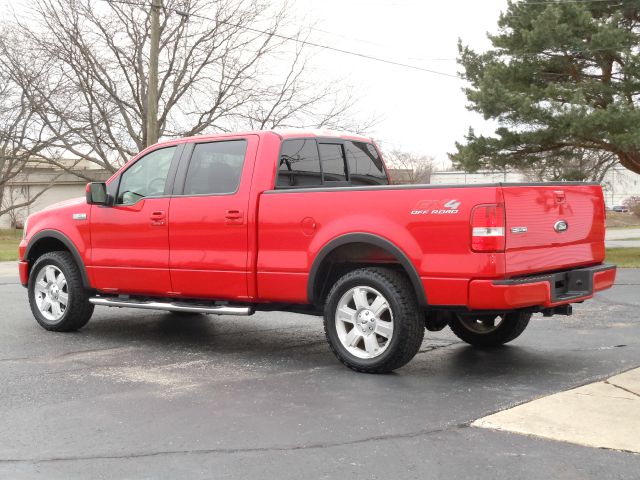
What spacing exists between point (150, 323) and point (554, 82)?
16846mm

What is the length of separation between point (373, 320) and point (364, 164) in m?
2.21

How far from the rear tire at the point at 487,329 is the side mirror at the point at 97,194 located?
3.59 meters

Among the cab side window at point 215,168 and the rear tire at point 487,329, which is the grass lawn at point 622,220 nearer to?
the rear tire at point 487,329

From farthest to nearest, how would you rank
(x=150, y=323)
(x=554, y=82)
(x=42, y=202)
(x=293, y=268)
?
(x=42, y=202) < (x=554, y=82) < (x=150, y=323) < (x=293, y=268)

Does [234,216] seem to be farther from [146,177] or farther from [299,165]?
[146,177]

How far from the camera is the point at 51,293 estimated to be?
8.34 m

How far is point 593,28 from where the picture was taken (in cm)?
2086

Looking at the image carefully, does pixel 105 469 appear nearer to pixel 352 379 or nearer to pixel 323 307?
pixel 352 379

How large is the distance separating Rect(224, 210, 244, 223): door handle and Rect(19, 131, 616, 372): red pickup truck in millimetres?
19

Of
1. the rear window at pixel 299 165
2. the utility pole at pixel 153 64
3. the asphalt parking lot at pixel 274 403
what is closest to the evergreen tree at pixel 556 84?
the utility pole at pixel 153 64

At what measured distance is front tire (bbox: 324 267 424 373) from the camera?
5.91 metres

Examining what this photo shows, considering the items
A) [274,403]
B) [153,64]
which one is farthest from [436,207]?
[153,64]

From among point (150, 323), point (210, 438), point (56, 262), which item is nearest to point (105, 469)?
point (210, 438)

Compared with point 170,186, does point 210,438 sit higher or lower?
lower
